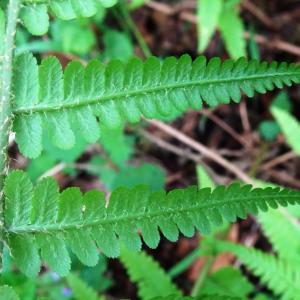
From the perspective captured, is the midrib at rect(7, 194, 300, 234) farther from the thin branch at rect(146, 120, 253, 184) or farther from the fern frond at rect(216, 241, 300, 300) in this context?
the thin branch at rect(146, 120, 253, 184)

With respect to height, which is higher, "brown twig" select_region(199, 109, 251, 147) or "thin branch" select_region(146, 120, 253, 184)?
"brown twig" select_region(199, 109, 251, 147)

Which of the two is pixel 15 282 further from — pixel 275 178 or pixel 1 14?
pixel 275 178

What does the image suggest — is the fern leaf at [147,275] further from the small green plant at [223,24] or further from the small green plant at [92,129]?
the small green plant at [223,24]

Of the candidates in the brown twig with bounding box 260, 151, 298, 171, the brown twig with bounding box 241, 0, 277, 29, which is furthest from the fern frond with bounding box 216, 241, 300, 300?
the brown twig with bounding box 241, 0, 277, 29

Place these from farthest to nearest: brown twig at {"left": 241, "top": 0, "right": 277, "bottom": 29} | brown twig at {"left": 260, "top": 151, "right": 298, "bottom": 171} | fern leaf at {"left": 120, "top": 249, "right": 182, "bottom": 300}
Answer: brown twig at {"left": 241, "top": 0, "right": 277, "bottom": 29}, brown twig at {"left": 260, "top": 151, "right": 298, "bottom": 171}, fern leaf at {"left": 120, "top": 249, "right": 182, "bottom": 300}

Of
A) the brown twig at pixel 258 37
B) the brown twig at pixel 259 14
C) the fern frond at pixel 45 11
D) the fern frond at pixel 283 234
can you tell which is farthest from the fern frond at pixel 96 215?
the brown twig at pixel 259 14

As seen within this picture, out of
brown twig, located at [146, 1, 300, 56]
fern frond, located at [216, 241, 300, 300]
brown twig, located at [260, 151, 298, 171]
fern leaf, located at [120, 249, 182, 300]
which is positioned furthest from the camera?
brown twig, located at [146, 1, 300, 56]
